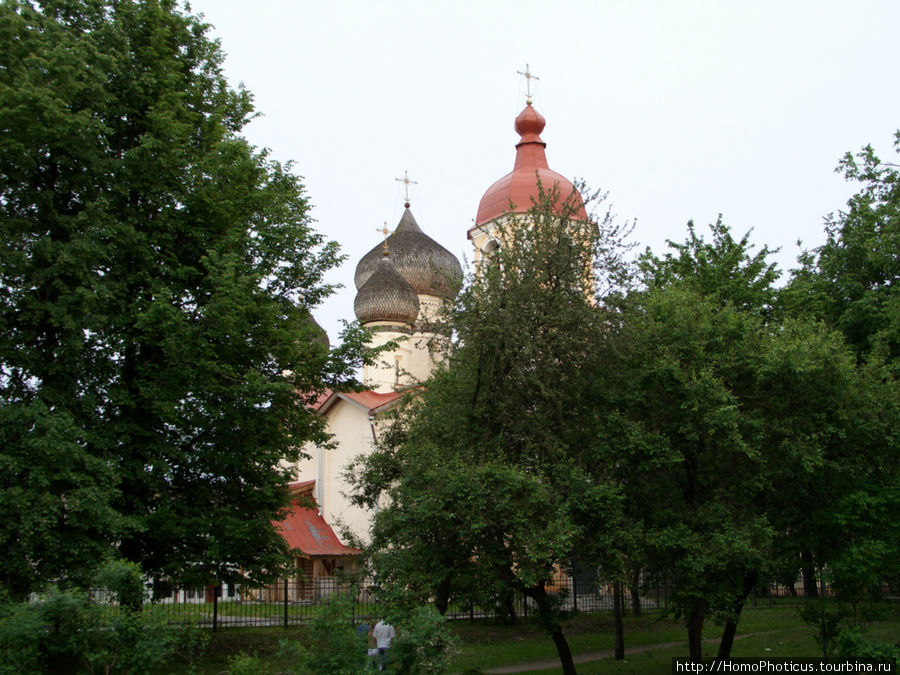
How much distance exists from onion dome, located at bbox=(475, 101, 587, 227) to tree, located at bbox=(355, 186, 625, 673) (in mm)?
14684

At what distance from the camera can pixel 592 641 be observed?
18812mm

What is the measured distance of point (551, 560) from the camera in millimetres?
10945

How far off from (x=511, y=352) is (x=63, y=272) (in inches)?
293

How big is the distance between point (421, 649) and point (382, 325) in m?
19.9

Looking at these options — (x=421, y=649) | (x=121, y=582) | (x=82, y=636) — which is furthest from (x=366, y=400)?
(x=421, y=649)

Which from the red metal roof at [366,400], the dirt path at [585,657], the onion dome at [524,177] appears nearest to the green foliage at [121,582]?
the dirt path at [585,657]

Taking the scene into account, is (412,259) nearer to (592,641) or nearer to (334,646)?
(592,641)

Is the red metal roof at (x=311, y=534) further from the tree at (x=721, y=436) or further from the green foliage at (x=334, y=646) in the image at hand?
the green foliage at (x=334, y=646)

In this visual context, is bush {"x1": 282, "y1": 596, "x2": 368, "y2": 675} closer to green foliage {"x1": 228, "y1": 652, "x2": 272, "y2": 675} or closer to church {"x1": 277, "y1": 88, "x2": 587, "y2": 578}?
green foliage {"x1": 228, "y1": 652, "x2": 272, "y2": 675}

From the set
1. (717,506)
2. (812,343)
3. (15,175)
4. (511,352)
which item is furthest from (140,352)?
(812,343)

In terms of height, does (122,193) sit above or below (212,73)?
below

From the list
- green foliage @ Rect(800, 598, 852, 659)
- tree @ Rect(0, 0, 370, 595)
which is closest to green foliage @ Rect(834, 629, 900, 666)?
green foliage @ Rect(800, 598, 852, 659)

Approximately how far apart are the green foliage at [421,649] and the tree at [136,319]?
226 inches

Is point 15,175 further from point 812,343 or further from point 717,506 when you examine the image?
point 812,343
